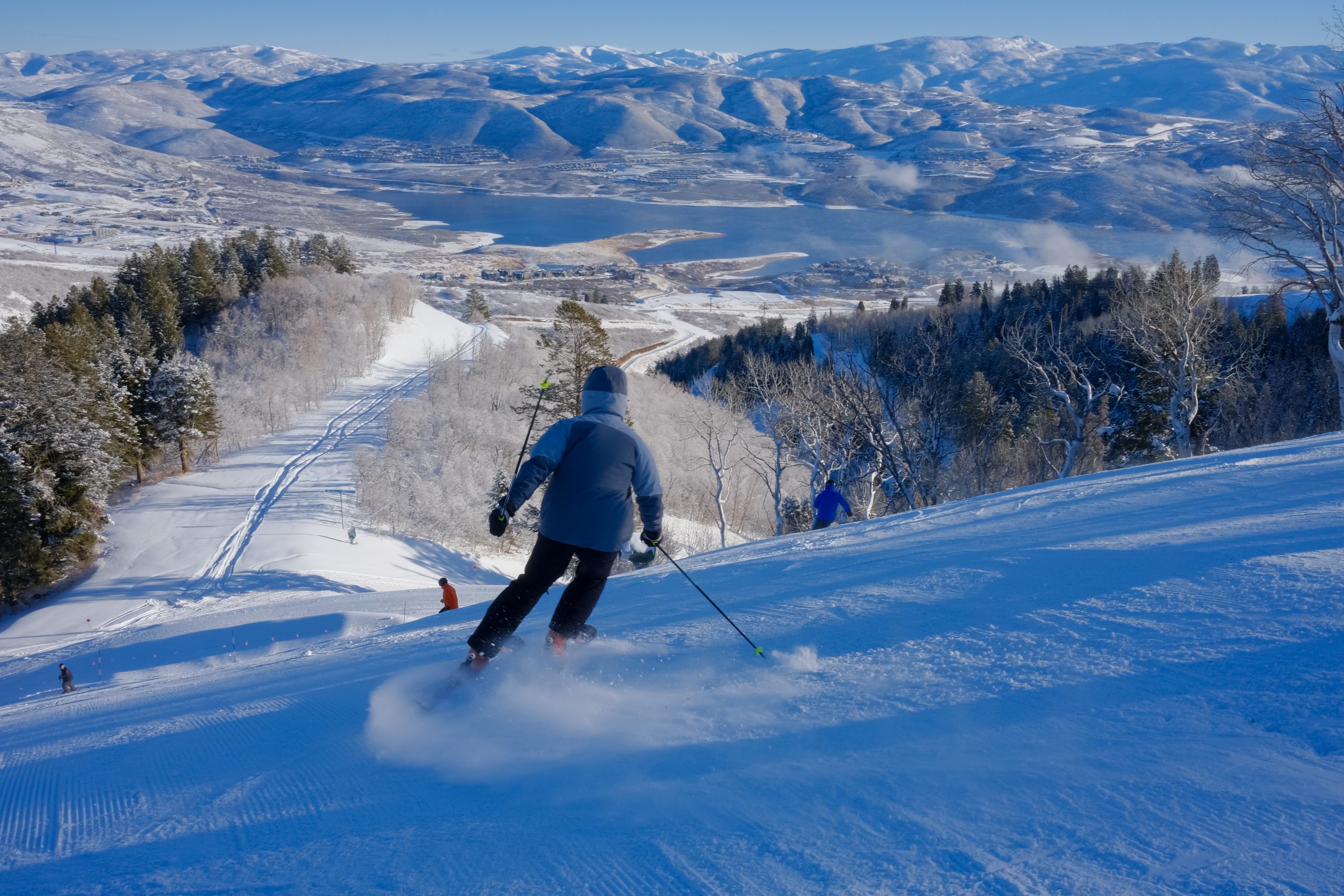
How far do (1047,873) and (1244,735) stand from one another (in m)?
0.93

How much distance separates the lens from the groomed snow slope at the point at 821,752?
2104 mm

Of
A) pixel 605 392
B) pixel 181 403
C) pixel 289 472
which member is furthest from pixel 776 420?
pixel 605 392

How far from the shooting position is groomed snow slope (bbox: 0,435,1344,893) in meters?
2.10

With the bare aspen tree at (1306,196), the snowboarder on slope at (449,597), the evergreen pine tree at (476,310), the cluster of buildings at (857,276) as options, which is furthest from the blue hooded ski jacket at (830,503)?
the cluster of buildings at (857,276)

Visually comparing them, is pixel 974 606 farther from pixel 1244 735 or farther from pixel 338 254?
pixel 338 254

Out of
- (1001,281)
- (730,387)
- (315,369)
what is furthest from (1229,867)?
(1001,281)

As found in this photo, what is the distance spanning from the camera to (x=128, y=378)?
110 feet

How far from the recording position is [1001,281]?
10006 centimetres

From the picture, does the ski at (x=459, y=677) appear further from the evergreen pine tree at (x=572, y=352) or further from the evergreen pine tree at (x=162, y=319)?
the evergreen pine tree at (x=162, y=319)

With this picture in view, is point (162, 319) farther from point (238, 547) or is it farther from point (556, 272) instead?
point (556, 272)

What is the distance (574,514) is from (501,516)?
0.42 meters

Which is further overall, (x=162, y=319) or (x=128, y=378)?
(x=162, y=319)

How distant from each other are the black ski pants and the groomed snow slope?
0.19 meters

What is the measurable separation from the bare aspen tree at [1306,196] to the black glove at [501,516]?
16014 mm
